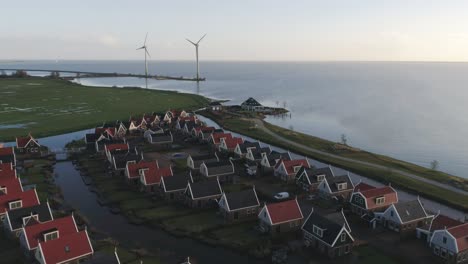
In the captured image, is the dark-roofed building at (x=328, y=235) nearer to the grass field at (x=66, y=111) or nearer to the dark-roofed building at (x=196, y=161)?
the dark-roofed building at (x=196, y=161)

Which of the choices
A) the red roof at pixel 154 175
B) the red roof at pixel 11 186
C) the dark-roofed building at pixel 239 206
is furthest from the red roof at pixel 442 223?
the red roof at pixel 11 186

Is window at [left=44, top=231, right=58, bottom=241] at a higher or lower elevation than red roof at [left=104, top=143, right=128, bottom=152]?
lower

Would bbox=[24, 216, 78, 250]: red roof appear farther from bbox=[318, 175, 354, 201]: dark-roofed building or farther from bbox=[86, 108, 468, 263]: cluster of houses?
bbox=[318, 175, 354, 201]: dark-roofed building

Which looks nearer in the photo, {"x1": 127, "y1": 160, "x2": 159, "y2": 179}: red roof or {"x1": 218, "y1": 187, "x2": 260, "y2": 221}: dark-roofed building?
{"x1": 218, "y1": 187, "x2": 260, "y2": 221}: dark-roofed building

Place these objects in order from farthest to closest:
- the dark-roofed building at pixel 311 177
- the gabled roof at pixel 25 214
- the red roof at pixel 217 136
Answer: the red roof at pixel 217 136 < the dark-roofed building at pixel 311 177 < the gabled roof at pixel 25 214

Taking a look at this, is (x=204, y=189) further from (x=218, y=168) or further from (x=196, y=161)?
(x=196, y=161)

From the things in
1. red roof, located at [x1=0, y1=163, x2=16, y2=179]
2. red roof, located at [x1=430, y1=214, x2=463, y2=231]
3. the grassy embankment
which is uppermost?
red roof, located at [x1=0, y1=163, x2=16, y2=179]

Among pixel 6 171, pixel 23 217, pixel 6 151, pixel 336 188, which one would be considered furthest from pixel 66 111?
pixel 336 188

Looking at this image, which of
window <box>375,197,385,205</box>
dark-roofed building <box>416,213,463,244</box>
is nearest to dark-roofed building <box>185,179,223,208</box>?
window <box>375,197,385,205</box>
